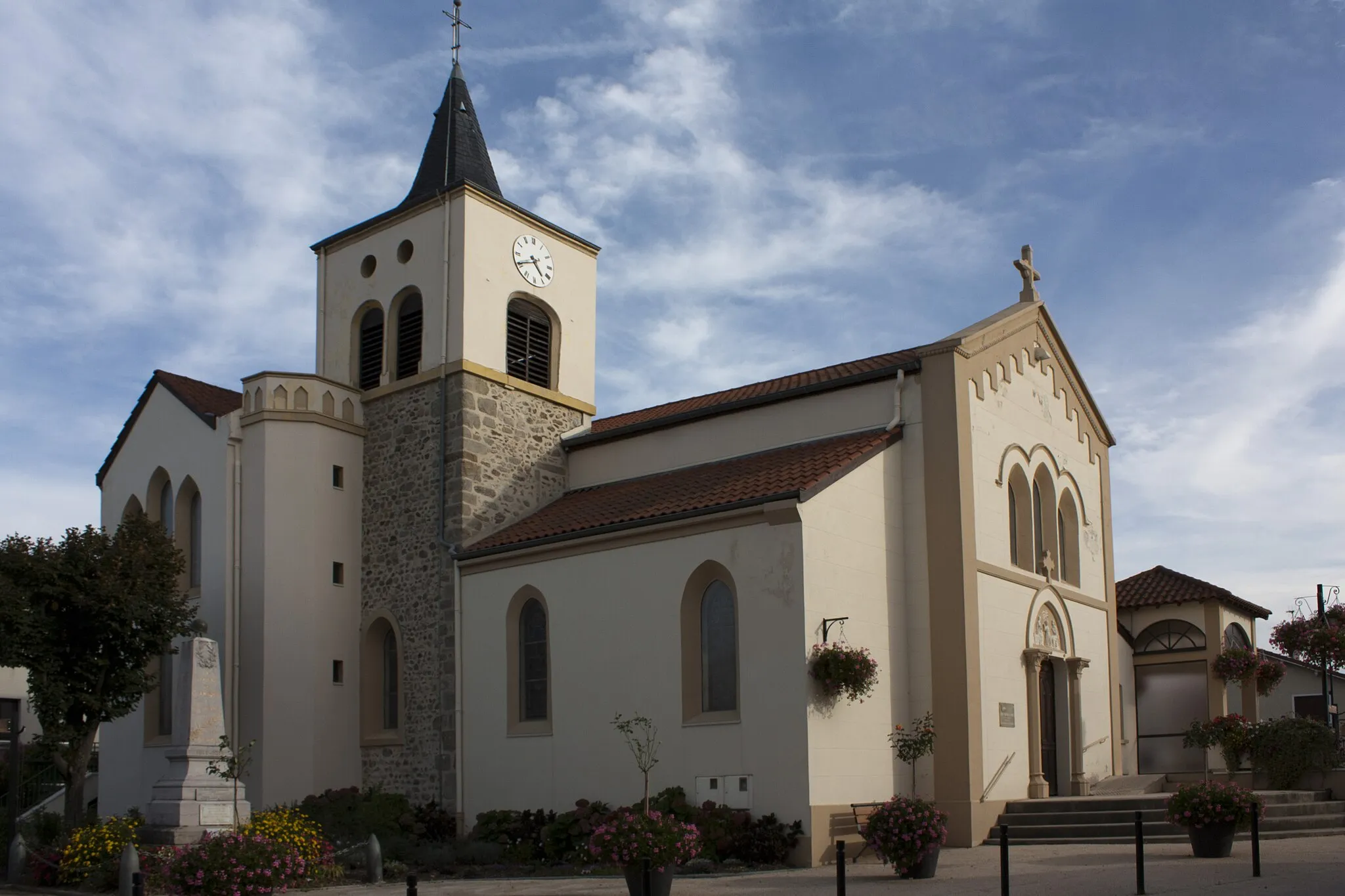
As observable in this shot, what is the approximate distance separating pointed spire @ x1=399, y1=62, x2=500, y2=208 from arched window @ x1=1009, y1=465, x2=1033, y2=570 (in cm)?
1170

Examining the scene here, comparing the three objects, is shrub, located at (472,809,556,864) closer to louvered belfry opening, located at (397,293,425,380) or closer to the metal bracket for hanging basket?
the metal bracket for hanging basket

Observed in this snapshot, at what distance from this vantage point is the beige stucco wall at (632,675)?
728 inches

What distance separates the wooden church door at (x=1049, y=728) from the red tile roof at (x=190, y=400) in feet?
52.6

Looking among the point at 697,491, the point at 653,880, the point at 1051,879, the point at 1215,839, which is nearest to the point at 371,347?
the point at 697,491

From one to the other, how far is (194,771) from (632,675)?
21.4 ft

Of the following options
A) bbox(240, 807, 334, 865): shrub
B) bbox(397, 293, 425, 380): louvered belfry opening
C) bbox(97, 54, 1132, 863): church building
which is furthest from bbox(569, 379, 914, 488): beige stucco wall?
bbox(240, 807, 334, 865): shrub

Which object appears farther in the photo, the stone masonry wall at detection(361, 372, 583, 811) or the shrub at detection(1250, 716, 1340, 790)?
the stone masonry wall at detection(361, 372, 583, 811)

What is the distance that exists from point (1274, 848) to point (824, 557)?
727 cm

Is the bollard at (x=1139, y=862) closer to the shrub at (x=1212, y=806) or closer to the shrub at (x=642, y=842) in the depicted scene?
the shrub at (x=1212, y=806)

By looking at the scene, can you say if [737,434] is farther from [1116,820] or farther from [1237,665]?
[1237,665]

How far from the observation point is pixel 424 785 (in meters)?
22.8

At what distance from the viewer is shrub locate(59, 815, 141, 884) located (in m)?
16.7

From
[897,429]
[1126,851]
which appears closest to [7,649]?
[897,429]

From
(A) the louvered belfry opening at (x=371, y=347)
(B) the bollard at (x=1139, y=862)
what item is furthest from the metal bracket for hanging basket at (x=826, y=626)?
(A) the louvered belfry opening at (x=371, y=347)
